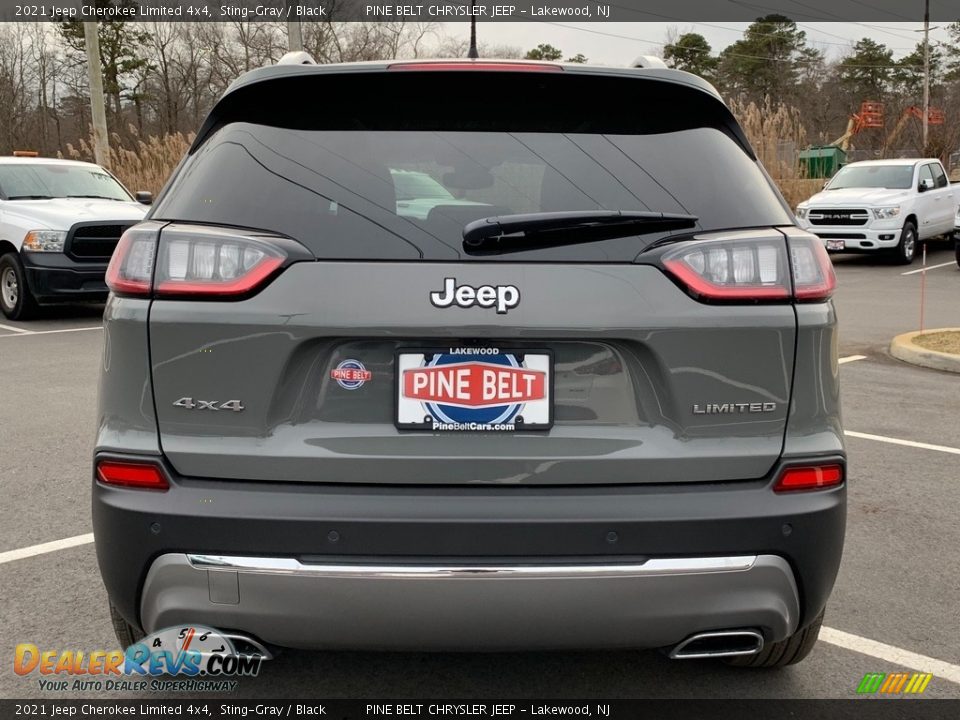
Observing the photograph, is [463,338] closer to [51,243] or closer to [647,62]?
[647,62]

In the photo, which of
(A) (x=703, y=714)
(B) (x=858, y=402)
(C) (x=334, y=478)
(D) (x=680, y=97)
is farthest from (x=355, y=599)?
(B) (x=858, y=402)

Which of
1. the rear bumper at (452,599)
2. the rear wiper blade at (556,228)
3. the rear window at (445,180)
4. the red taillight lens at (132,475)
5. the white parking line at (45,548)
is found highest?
the rear window at (445,180)

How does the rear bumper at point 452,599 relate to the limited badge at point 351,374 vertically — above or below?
below

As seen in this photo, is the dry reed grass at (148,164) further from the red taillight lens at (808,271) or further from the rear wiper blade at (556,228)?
the red taillight lens at (808,271)

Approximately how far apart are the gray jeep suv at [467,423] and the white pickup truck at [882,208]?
52.5 feet

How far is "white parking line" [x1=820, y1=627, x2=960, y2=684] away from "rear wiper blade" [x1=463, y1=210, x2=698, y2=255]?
170 cm

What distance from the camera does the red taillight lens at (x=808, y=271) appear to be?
2422 mm

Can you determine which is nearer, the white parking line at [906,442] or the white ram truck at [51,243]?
the white parking line at [906,442]

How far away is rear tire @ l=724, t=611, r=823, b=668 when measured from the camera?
109 inches

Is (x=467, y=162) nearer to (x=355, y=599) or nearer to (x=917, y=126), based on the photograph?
(x=355, y=599)

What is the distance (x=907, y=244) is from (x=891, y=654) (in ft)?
56.7

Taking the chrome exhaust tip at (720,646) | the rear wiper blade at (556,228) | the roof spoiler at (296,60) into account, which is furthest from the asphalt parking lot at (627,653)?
the roof spoiler at (296,60)

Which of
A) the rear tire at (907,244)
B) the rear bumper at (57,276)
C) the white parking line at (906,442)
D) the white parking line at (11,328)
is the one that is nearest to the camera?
the white parking line at (906,442)

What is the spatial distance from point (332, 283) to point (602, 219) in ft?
2.21
